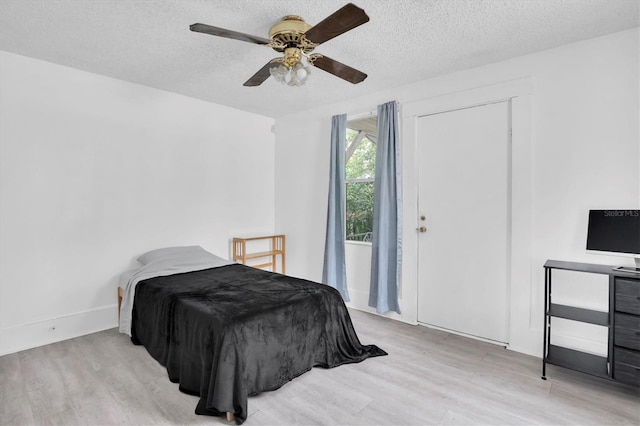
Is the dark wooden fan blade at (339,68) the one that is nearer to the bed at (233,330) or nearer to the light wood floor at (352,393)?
the bed at (233,330)

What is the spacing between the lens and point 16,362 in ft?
8.61

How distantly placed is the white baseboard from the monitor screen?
4302 mm

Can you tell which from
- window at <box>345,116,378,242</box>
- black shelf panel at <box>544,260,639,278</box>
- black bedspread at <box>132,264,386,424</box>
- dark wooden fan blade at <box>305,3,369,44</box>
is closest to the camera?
dark wooden fan blade at <box>305,3,369,44</box>

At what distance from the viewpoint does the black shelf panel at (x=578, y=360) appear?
2.24 m

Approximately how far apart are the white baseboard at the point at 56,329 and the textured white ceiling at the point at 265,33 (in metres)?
2.36

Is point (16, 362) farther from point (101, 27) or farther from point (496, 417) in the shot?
point (496, 417)

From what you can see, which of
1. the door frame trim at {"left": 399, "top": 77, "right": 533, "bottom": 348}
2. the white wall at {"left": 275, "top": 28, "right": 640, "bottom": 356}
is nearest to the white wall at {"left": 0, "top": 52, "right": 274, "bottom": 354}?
the white wall at {"left": 275, "top": 28, "right": 640, "bottom": 356}

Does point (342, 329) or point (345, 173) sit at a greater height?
point (345, 173)

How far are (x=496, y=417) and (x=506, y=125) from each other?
7.57ft

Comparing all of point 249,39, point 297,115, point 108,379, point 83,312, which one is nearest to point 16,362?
point 83,312

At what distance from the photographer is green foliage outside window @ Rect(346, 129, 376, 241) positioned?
4031mm

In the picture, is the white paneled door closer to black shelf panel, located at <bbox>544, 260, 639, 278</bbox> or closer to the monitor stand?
Result: black shelf panel, located at <bbox>544, 260, 639, 278</bbox>

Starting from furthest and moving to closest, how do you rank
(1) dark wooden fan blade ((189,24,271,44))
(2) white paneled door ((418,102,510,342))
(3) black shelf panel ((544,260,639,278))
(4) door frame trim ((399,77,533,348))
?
(2) white paneled door ((418,102,510,342)) → (4) door frame trim ((399,77,533,348)) → (3) black shelf panel ((544,260,639,278)) → (1) dark wooden fan blade ((189,24,271,44))

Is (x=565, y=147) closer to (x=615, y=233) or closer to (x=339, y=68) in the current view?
(x=615, y=233)
